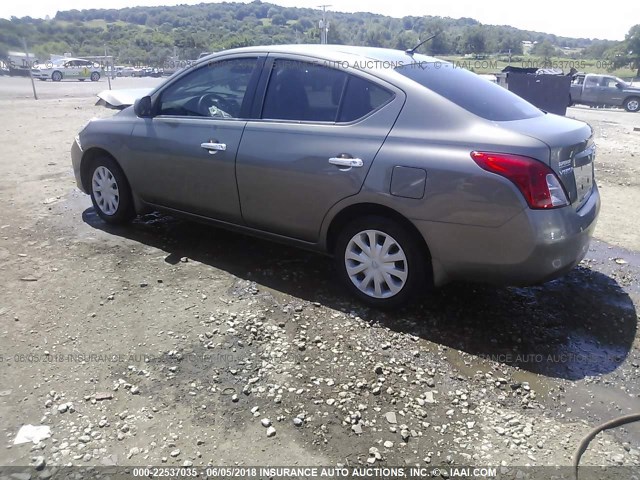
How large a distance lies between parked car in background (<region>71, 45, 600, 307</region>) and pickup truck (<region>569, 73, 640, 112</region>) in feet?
79.0

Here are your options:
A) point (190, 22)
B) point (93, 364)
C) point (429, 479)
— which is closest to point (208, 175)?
point (93, 364)

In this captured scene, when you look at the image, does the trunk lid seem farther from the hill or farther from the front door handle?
the hill

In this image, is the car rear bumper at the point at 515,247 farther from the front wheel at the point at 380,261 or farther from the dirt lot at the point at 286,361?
the dirt lot at the point at 286,361

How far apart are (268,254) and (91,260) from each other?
5.08ft

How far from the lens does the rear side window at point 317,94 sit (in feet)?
11.7

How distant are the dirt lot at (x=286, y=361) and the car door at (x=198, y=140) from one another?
561mm

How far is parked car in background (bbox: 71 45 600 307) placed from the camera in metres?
3.08

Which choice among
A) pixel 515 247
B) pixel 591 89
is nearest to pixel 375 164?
pixel 515 247

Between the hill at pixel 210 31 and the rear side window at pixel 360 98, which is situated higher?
the hill at pixel 210 31

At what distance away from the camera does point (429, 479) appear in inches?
Answer: 90.7

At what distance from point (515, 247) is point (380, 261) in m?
0.91

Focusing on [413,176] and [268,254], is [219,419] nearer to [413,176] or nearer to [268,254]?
[413,176]

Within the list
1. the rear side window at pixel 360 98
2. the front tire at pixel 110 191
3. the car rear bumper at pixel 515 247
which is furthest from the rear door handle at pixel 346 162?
the front tire at pixel 110 191

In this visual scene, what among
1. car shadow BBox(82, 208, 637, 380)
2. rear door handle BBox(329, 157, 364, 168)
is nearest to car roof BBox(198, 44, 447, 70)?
rear door handle BBox(329, 157, 364, 168)
